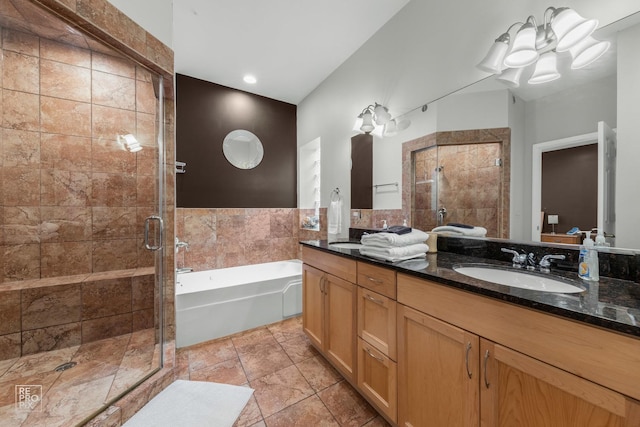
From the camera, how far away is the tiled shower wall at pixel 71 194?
5.81 ft

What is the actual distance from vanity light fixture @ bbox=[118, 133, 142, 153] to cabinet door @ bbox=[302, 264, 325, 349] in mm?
1823

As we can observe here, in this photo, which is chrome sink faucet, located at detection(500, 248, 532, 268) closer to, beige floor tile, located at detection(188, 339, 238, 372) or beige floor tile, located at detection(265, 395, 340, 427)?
beige floor tile, located at detection(265, 395, 340, 427)

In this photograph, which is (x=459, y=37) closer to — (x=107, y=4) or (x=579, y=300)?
(x=579, y=300)

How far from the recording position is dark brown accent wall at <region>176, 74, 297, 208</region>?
113 inches

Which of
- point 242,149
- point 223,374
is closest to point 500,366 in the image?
point 223,374

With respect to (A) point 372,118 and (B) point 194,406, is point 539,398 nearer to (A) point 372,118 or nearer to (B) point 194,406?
(B) point 194,406

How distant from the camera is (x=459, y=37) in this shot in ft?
5.19

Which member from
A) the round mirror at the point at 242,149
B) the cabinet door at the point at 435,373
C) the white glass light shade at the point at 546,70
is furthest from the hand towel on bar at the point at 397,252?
the round mirror at the point at 242,149

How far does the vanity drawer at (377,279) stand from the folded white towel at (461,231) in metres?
0.62

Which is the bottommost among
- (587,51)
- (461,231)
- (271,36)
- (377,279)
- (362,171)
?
(377,279)

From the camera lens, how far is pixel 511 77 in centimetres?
133

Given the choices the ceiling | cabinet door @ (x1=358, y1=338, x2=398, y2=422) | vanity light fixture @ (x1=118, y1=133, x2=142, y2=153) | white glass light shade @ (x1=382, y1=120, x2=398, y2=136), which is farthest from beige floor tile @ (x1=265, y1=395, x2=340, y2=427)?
the ceiling

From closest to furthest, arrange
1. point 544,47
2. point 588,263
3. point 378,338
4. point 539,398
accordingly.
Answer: point 539,398 < point 588,263 < point 544,47 < point 378,338

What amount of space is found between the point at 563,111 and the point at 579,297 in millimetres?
922
